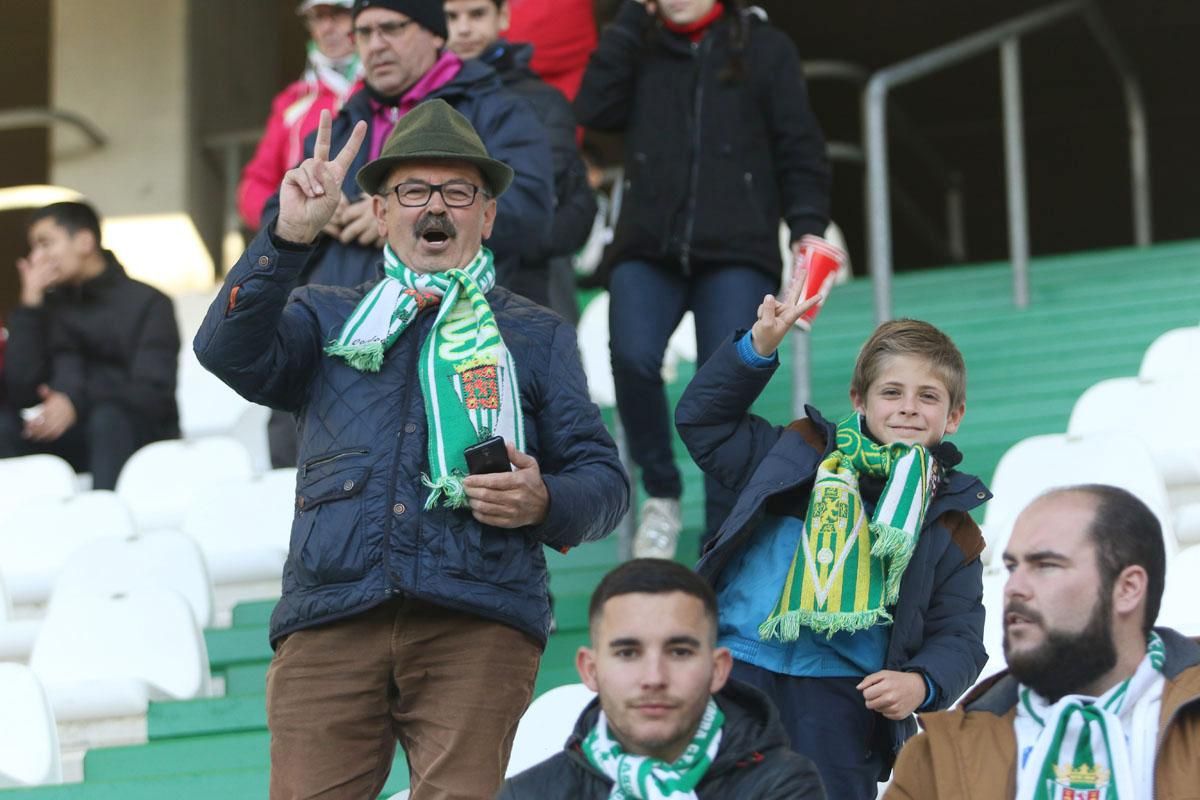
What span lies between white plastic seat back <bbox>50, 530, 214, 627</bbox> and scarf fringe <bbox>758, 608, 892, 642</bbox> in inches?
89.1

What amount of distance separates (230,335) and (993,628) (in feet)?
5.53

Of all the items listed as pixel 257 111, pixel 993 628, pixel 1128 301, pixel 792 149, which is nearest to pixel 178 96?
pixel 257 111

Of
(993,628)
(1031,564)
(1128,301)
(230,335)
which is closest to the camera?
(1031,564)

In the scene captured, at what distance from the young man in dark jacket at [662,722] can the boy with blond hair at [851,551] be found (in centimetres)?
45

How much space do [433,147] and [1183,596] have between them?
1642mm

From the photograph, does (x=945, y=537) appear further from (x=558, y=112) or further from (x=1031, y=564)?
(x=558, y=112)

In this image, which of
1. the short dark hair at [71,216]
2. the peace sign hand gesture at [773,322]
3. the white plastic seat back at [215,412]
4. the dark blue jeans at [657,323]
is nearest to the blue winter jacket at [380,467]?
the peace sign hand gesture at [773,322]

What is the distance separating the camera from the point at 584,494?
3.42 metres

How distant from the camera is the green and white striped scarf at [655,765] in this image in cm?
284

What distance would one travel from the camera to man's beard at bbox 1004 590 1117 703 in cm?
291

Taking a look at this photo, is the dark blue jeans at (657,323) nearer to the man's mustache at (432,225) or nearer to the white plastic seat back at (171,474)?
the man's mustache at (432,225)

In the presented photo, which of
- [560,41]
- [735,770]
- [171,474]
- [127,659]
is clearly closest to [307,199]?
[735,770]

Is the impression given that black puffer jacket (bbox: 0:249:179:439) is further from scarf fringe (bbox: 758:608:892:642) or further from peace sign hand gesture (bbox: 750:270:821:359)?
scarf fringe (bbox: 758:608:892:642)

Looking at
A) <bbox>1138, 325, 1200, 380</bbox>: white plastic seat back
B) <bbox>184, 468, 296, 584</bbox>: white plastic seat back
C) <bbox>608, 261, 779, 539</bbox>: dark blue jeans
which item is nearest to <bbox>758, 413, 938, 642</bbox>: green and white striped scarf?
<bbox>608, 261, 779, 539</bbox>: dark blue jeans
